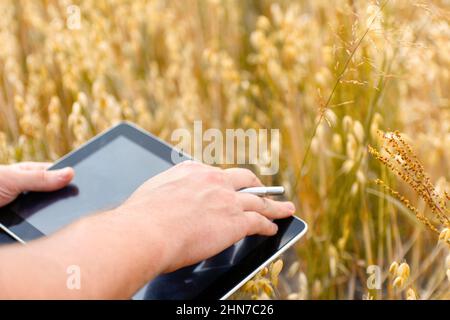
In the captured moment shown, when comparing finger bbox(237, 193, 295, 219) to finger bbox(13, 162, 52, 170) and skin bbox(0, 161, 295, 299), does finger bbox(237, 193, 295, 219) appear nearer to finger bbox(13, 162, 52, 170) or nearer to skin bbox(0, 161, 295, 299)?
skin bbox(0, 161, 295, 299)

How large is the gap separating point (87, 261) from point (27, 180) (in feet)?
1.20

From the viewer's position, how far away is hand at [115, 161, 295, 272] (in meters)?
0.91

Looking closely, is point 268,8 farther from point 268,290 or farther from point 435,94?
point 268,290

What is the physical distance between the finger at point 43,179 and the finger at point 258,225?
327mm

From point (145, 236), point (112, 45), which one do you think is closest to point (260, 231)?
point (145, 236)

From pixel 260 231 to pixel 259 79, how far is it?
97 cm

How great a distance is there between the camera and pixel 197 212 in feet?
3.19

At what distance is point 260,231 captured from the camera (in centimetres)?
102

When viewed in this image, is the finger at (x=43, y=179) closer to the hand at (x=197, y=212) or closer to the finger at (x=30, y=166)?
the finger at (x=30, y=166)

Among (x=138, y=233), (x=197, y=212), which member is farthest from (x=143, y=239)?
(x=197, y=212)

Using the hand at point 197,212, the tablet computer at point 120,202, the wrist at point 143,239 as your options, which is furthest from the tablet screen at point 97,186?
the wrist at point 143,239

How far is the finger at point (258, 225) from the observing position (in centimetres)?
100

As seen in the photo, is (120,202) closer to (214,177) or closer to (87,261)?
(214,177)

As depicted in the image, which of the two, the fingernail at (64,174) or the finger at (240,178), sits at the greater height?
the finger at (240,178)
